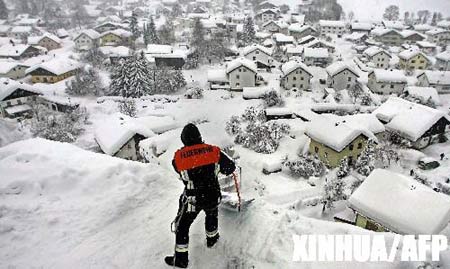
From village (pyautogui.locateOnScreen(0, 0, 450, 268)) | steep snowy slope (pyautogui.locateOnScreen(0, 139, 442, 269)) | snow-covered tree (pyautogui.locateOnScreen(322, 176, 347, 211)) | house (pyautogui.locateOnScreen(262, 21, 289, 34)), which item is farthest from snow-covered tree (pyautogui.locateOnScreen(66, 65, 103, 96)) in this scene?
house (pyautogui.locateOnScreen(262, 21, 289, 34))

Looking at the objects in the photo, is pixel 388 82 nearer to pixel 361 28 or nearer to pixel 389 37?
pixel 389 37

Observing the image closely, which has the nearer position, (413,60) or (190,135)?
(190,135)

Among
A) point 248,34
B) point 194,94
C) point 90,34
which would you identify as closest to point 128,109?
point 194,94

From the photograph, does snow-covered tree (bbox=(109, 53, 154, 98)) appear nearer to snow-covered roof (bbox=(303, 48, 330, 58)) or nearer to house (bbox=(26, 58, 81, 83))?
house (bbox=(26, 58, 81, 83))

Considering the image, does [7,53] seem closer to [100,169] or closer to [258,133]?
[258,133]

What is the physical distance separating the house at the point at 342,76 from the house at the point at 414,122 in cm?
1335

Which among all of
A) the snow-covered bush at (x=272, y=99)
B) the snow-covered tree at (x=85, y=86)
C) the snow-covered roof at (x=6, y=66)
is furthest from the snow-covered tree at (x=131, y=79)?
the snow-covered roof at (x=6, y=66)

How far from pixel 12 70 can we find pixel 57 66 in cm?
779

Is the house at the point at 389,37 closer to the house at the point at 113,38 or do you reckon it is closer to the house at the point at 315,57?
the house at the point at 315,57

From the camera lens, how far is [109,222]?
21.7 feet

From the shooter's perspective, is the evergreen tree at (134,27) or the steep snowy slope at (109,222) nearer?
the steep snowy slope at (109,222)

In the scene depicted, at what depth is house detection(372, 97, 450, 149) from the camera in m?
27.0

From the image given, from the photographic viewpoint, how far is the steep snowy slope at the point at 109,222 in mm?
5609

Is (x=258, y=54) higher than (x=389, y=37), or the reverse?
(x=389, y=37)
